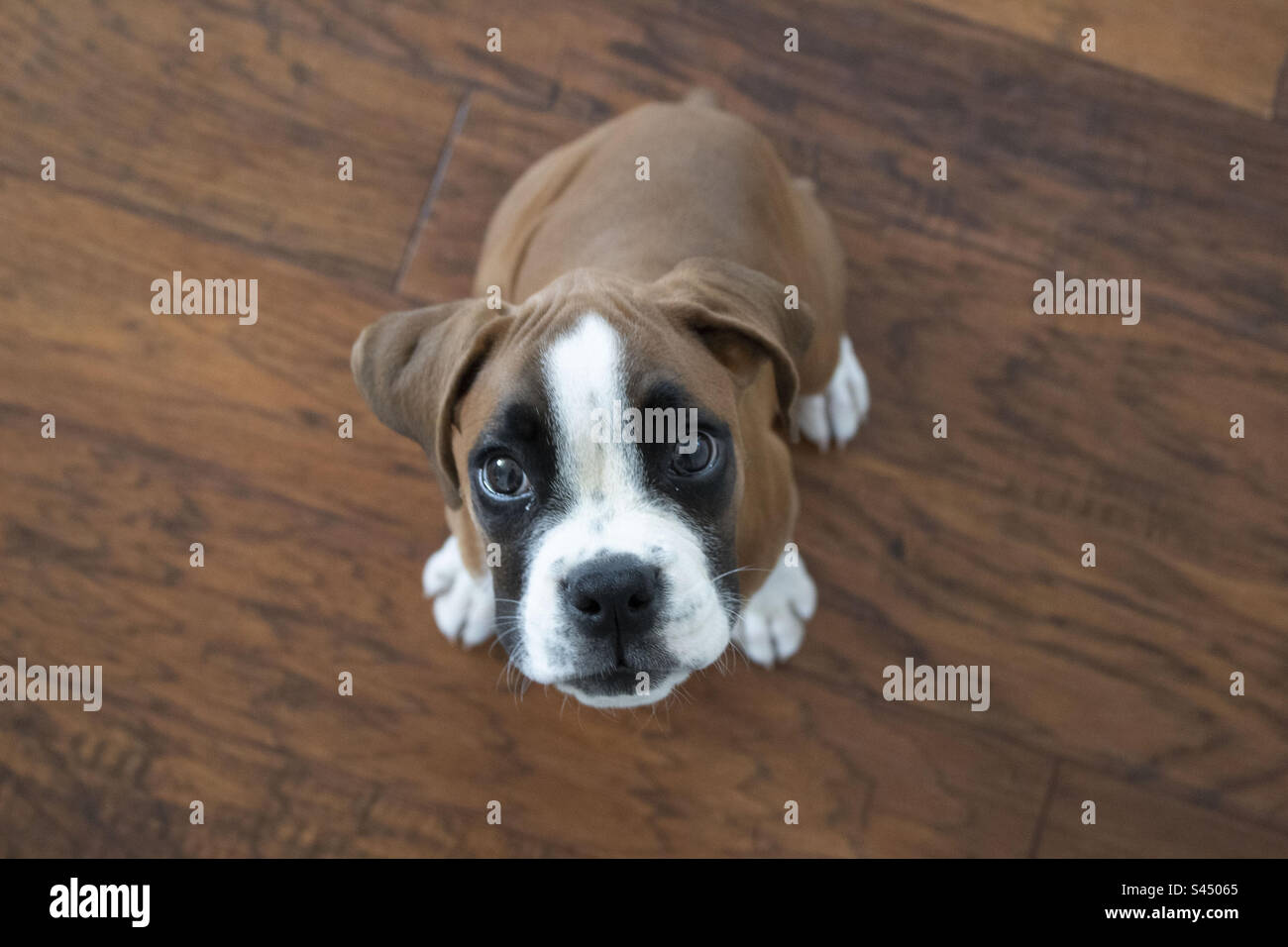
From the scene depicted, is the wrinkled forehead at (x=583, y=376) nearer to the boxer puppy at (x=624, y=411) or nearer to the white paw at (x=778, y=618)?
the boxer puppy at (x=624, y=411)

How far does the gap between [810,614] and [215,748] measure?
207 centimetres

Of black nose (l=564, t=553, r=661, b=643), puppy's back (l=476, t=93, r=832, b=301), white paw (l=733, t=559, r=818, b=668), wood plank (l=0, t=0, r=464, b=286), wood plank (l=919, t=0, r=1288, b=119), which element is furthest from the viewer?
wood plank (l=919, t=0, r=1288, b=119)

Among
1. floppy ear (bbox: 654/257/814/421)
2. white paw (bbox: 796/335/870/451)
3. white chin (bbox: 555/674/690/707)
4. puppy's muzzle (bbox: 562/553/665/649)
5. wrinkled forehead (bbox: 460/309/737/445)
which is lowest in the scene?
white chin (bbox: 555/674/690/707)

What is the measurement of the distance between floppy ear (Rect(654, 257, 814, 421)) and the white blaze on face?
0.24 metres

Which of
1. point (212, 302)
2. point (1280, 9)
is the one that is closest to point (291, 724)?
point (212, 302)

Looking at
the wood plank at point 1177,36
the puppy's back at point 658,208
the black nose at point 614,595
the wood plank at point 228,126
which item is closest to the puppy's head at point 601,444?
the black nose at point 614,595

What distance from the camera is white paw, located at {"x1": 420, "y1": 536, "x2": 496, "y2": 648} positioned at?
3363mm

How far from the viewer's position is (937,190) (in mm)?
3816

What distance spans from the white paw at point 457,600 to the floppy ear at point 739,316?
1.32 m

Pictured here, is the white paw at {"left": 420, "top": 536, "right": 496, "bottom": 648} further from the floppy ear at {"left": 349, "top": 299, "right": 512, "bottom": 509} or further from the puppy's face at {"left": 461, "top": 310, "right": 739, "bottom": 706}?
the puppy's face at {"left": 461, "top": 310, "right": 739, "bottom": 706}

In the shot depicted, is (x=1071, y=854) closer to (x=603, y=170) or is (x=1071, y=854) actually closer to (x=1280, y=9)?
(x=603, y=170)

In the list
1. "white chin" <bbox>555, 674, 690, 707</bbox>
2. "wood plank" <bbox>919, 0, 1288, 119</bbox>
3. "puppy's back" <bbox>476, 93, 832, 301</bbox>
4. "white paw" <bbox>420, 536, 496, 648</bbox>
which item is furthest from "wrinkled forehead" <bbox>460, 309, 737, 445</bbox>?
"wood plank" <bbox>919, 0, 1288, 119</bbox>

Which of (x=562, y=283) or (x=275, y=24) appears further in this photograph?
(x=275, y=24)

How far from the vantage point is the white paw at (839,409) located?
3.48 m
